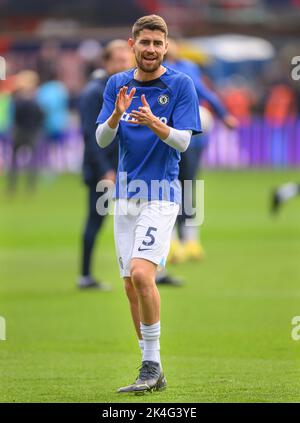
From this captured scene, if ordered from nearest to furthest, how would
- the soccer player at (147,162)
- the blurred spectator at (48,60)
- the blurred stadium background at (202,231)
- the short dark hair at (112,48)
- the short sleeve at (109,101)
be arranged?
the soccer player at (147,162) < the short sleeve at (109,101) < the blurred stadium background at (202,231) < the short dark hair at (112,48) < the blurred spectator at (48,60)

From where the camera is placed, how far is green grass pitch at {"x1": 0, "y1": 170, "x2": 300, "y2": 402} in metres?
8.83

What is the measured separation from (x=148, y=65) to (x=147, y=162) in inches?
26.4

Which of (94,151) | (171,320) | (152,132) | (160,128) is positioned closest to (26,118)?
(94,151)

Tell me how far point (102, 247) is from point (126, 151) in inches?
423

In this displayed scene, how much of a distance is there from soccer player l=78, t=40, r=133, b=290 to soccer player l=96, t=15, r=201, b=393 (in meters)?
4.32

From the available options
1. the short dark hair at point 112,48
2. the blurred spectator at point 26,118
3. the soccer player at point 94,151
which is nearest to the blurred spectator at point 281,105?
the blurred spectator at point 26,118

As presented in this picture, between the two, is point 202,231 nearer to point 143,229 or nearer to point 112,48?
point 112,48

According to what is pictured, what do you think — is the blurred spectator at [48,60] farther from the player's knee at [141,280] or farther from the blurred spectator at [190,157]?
the player's knee at [141,280]

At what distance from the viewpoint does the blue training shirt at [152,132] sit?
866 centimetres

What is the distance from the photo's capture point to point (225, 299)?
13.4 m

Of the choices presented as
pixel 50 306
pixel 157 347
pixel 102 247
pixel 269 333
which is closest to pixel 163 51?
pixel 157 347

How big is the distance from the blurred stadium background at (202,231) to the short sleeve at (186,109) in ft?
5.98

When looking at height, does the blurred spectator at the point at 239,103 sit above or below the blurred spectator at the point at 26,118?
above

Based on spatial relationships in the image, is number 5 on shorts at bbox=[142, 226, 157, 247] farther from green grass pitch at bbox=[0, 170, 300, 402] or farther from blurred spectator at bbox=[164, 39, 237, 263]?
blurred spectator at bbox=[164, 39, 237, 263]
